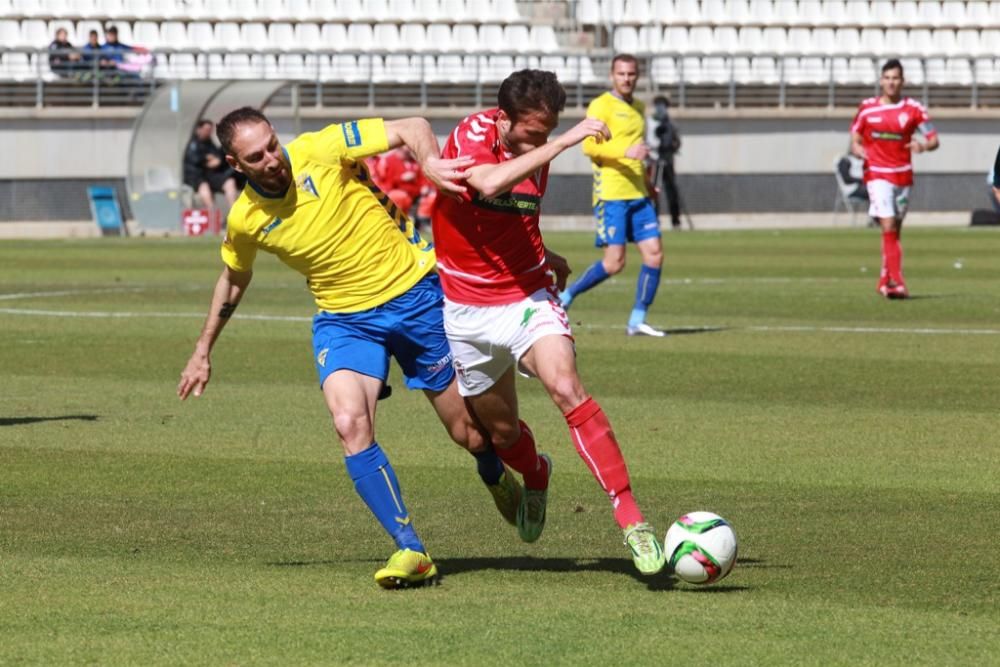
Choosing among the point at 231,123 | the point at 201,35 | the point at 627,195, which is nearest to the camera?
the point at 231,123

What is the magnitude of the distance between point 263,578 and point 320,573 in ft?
0.78

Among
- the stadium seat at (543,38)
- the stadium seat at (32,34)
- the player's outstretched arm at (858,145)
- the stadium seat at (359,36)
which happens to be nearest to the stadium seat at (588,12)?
the stadium seat at (543,38)

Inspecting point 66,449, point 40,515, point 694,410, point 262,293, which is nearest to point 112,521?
point 40,515

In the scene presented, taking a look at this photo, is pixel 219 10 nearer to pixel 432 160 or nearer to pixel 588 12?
pixel 588 12

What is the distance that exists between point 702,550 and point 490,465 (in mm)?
1418

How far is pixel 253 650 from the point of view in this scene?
5668 mm

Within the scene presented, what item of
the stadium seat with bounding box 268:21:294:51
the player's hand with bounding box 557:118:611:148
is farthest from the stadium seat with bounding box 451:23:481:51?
the player's hand with bounding box 557:118:611:148

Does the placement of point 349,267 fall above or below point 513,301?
above

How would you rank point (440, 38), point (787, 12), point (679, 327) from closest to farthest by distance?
1. point (679, 327)
2. point (440, 38)
3. point (787, 12)

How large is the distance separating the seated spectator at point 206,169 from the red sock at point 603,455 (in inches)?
1071

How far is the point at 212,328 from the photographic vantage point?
7.56 meters

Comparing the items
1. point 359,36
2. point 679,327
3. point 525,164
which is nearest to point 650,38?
point 359,36

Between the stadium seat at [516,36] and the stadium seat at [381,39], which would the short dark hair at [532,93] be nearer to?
the stadium seat at [381,39]

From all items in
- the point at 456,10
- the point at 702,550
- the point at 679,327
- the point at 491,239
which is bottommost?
the point at 679,327
